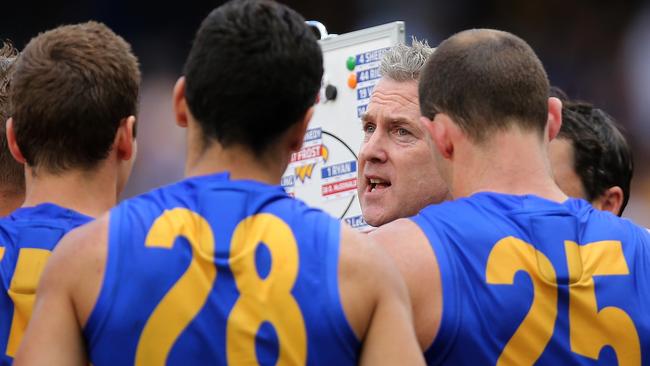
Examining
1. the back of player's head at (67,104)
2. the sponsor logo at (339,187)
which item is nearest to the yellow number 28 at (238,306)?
the back of player's head at (67,104)

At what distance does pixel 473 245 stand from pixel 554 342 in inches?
14.8

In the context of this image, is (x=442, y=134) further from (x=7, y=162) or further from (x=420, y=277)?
(x=7, y=162)

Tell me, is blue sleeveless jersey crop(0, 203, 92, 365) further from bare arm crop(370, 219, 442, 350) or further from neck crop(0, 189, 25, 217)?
bare arm crop(370, 219, 442, 350)

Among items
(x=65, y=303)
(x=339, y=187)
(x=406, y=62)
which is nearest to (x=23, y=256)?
(x=65, y=303)

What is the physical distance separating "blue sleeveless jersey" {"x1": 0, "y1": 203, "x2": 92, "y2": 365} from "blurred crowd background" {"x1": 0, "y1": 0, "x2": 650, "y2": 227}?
6.92m

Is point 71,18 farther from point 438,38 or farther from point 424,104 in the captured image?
point 424,104

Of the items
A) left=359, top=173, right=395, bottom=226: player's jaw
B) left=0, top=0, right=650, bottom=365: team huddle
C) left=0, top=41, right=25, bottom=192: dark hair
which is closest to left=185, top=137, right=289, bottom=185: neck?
left=0, top=0, right=650, bottom=365: team huddle

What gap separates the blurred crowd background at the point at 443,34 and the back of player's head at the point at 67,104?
6.79 meters

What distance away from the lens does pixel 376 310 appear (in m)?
2.74

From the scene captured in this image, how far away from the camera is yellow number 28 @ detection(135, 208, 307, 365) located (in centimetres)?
268

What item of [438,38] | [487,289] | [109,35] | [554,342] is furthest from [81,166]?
[438,38]

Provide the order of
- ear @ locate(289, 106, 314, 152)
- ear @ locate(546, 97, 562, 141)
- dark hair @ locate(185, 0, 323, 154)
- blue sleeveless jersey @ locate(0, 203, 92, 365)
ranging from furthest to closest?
ear @ locate(546, 97, 562, 141) → blue sleeveless jersey @ locate(0, 203, 92, 365) → ear @ locate(289, 106, 314, 152) → dark hair @ locate(185, 0, 323, 154)

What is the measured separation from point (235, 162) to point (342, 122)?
136 inches

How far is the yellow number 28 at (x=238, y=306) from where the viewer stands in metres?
2.68
